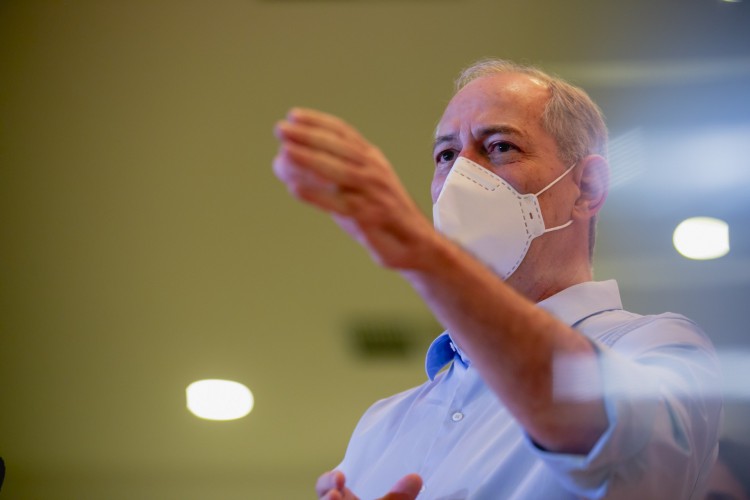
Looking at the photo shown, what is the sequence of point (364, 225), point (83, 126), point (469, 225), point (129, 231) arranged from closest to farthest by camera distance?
point (364, 225) → point (469, 225) → point (83, 126) → point (129, 231)

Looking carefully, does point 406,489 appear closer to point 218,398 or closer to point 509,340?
point 509,340

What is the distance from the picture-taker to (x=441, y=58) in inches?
77.9

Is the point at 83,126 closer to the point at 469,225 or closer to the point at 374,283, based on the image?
the point at 374,283

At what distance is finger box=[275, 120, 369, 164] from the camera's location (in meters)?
0.57

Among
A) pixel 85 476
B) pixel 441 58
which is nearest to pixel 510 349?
pixel 441 58

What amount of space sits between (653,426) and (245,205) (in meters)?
1.65

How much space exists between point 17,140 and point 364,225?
1758 millimetres

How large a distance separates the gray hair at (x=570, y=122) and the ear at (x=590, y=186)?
1cm

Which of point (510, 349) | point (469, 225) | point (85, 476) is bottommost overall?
point (510, 349)

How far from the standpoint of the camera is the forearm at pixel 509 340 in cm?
60

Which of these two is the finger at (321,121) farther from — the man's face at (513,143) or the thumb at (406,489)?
the man's face at (513,143)

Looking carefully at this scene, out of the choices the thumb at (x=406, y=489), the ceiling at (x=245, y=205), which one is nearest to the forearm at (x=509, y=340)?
Result: the thumb at (x=406, y=489)

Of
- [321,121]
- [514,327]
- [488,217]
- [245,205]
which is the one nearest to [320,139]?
[321,121]

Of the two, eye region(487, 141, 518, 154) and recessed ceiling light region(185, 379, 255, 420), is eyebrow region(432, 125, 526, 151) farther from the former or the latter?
recessed ceiling light region(185, 379, 255, 420)
